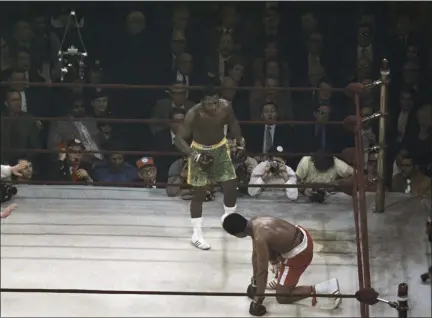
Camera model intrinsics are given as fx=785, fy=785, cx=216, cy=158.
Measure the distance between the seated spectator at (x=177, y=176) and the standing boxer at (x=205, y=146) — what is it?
1.29 feet

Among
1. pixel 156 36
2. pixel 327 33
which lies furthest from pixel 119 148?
pixel 327 33

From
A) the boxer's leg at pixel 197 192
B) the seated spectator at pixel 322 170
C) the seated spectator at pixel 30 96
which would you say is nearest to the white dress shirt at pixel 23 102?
Answer: the seated spectator at pixel 30 96

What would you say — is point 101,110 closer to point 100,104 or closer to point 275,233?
point 100,104

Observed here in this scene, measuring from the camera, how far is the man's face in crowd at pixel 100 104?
4.69 m

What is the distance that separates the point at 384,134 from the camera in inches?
161

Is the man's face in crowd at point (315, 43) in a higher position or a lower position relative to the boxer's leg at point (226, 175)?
higher

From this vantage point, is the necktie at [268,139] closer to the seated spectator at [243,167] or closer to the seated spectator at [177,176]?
the seated spectator at [243,167]

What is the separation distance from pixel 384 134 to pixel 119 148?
1.56 meters

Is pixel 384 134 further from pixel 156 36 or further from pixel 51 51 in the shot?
pixel 51 51

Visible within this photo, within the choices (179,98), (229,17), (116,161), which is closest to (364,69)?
(229,17)

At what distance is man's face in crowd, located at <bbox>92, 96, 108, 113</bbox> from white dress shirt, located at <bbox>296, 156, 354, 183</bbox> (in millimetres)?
1225

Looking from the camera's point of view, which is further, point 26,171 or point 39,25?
point 39,25

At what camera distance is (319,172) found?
14.3ft

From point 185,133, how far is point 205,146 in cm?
12
